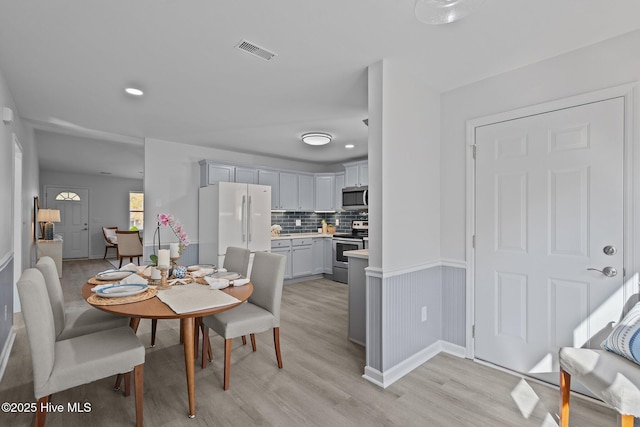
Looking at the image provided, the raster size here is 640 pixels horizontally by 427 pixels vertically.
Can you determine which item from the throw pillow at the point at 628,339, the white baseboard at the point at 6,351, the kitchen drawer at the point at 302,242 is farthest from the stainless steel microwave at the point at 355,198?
the white baseboard at the point at 6,351

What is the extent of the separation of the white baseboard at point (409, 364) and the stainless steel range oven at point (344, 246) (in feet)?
9.45

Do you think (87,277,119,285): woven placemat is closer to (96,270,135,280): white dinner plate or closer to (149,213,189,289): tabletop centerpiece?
(96,270,135,280): white dinner plate

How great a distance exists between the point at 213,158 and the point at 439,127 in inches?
151

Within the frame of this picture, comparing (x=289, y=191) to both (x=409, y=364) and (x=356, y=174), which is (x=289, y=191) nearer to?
(x=356, y=174)

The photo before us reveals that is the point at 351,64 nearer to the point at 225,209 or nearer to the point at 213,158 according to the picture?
the point at 225,209

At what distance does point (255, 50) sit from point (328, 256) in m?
4.54

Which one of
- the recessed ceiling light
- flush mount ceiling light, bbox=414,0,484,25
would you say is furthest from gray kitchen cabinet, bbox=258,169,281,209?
flush mount ceiling light, bbox=414,0,484,25

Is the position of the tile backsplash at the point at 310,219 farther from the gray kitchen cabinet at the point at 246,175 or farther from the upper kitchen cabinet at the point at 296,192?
the gray kitchen cabinet at the point at 246,175

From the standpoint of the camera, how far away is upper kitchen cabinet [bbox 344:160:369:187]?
590 centimetres

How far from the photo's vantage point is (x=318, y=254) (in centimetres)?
622

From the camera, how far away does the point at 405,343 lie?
254cm

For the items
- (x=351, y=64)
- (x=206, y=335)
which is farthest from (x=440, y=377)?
(x=351, y=64)

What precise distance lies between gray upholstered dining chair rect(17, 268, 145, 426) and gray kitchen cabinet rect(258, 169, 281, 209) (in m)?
4.18

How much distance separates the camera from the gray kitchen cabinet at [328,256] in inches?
244
